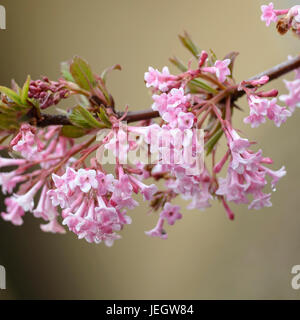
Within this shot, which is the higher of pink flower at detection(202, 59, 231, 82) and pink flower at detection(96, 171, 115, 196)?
pink flower at detection(202, 59, 231, 82)

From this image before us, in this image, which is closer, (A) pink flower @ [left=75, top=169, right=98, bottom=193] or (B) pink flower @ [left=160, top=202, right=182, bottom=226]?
(A) pink flower @ [left=75, top=169, right=98, bottom=193]

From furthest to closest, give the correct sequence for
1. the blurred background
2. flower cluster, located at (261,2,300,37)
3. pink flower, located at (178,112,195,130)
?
the blurred background, flower cluster, located at (261,2,300,37), pink flower, located at (178,112,195,130)

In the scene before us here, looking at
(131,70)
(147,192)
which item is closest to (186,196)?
(147,192)

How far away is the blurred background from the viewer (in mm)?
2289

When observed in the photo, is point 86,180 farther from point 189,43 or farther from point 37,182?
point 189,43

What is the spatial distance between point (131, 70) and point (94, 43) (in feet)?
0.92

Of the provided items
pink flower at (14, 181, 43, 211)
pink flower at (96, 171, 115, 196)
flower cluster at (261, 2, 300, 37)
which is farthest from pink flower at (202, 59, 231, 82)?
pink flower at (14, 181, 43, 211)

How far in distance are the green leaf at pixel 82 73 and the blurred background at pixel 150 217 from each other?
5.41 feet

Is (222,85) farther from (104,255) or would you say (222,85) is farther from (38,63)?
(104,255)

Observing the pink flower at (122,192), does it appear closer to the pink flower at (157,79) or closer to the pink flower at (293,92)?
the pink flower at (157,79)

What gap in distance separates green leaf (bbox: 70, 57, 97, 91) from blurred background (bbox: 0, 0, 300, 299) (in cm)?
165

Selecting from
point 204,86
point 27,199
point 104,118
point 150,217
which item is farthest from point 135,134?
point 150,217

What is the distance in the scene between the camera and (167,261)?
2611 millimetres
